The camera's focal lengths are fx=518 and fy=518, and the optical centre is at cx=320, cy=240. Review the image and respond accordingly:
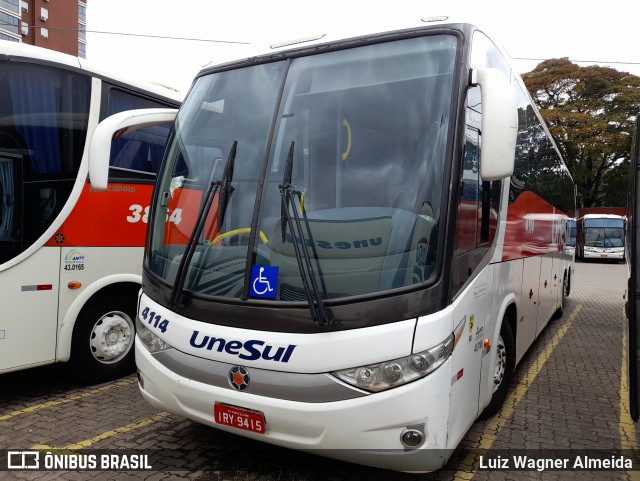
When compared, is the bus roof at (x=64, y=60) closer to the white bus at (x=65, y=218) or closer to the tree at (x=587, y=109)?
the white bus at (x=65, y=218)

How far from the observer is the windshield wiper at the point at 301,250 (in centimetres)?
283

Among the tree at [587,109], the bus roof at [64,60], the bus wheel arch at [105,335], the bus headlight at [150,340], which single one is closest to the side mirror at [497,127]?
the bus headlight at [150,340]

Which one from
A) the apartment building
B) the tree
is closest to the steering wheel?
the tree

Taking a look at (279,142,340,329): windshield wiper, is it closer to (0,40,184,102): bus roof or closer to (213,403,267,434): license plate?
(213,403,267,434): license plate

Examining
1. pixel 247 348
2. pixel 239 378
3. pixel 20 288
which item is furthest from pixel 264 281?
pixel 20 288

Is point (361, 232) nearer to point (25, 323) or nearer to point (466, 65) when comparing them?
point (466, 65)

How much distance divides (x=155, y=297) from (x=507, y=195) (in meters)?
2.95

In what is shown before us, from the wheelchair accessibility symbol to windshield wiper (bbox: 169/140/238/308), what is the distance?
46cm

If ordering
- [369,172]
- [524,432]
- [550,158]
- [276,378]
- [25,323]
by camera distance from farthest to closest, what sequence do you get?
1. [550,158]
2. [25,323]
3. [524,432]
4. [369,172]
5. [276,378]

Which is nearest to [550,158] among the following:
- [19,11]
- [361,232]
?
[361,232]

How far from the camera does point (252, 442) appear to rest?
3975 mm

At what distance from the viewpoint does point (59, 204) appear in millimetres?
4902

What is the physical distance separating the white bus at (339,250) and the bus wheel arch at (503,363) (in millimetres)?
843

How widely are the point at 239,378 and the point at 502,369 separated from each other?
8.58 feet
